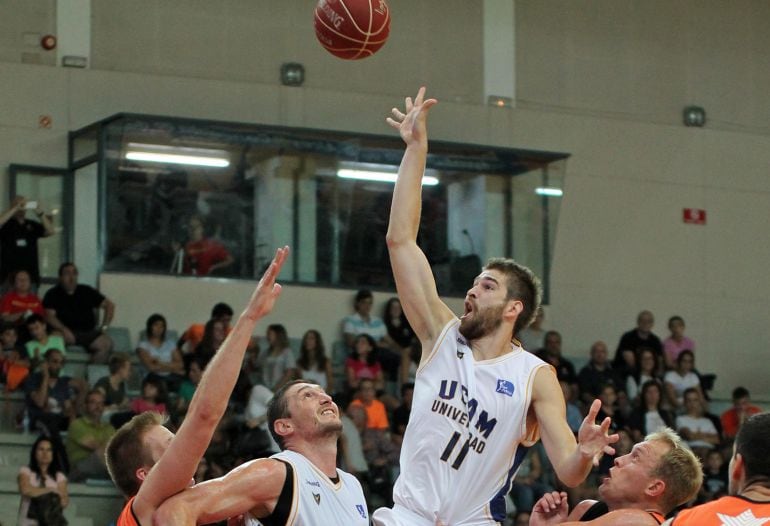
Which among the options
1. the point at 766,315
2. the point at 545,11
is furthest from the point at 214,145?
the point at 766,315

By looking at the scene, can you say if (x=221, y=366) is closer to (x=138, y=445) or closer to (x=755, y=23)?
(x=138, y=445)

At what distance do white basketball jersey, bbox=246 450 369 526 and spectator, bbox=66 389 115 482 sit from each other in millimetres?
8320

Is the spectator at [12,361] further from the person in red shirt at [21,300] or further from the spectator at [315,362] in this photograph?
the spectator at [315,362]

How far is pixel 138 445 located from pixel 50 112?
42.9 feet

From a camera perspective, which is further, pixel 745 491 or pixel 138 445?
pixel 138 445

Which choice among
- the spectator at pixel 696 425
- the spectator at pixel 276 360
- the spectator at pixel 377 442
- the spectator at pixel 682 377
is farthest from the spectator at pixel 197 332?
the spectator at pixel 682 377

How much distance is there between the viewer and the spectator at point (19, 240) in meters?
16.8

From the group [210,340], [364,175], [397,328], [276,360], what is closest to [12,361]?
[210,340]

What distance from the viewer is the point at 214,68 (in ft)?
62.3

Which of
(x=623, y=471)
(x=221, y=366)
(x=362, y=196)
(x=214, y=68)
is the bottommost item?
(x=623, y=471)

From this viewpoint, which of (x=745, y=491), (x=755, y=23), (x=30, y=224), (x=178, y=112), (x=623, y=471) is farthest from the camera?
(x=755, y=23)

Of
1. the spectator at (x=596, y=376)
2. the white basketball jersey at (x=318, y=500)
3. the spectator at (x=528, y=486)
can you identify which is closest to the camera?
the white basketball jersey at (x=318, y=500)

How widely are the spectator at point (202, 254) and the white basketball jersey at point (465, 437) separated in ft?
36.7

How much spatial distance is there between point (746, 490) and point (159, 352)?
11.7 m
